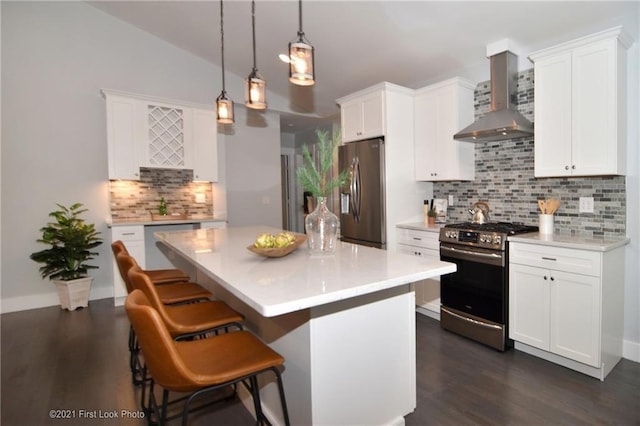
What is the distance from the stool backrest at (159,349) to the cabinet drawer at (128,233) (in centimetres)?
329

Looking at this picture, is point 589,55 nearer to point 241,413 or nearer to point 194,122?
point 241,413

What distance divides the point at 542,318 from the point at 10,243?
5.40m

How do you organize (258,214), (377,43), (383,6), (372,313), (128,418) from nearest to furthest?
(372,313), (128,418), (383,6), (377,43), (258,214)

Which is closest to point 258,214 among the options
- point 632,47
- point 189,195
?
point 189,195

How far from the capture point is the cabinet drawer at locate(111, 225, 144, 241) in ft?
13.5

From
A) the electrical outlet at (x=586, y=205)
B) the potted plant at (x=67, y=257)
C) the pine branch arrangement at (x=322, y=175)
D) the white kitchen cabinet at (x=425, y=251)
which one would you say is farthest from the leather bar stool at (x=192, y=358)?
the potted plant at (x=67, y=257)

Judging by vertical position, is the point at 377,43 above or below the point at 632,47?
above

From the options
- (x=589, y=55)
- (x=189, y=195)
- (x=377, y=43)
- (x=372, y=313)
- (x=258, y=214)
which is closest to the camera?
(x=372, y=313)

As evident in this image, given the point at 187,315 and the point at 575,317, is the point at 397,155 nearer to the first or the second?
the point at 575,317

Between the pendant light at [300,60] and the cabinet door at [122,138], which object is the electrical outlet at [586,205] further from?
the cabinet door at [122,138]

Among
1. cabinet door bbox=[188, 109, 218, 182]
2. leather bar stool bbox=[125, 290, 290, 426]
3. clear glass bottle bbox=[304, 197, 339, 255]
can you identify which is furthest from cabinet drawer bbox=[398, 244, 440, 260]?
cabinet door bbox=[188, 109, 218, 182]

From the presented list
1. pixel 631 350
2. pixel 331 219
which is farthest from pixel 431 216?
pixel 331 219

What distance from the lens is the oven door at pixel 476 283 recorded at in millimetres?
2764

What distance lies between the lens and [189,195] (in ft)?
17.2
